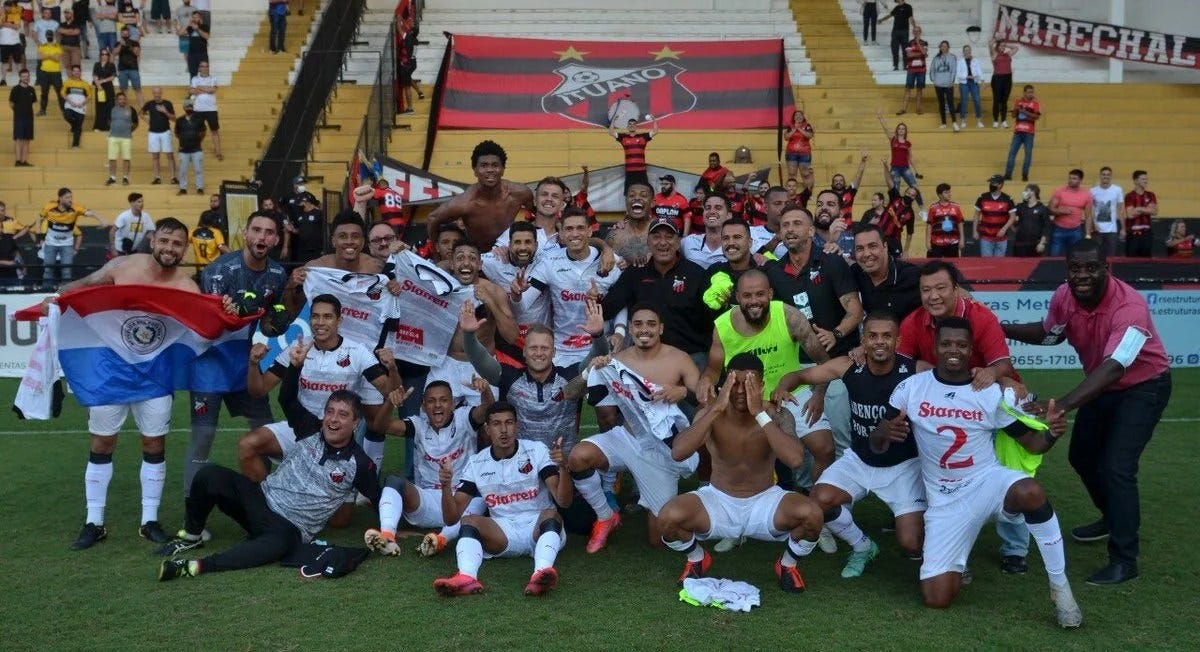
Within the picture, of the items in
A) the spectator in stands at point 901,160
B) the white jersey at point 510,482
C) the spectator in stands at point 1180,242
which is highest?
the spectator in stands at point 901,160

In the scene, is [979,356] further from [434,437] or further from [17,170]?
[17,170]

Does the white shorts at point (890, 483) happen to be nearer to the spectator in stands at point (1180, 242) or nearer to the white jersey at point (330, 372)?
the white jersey at point (330, 372)

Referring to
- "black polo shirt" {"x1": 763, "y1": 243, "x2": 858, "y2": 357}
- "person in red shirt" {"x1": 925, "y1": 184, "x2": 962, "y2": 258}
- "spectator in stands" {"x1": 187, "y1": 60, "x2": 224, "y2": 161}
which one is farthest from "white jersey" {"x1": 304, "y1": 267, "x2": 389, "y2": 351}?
"spectator in stands" {"x1": 187, "y1": 60, "x2": 224, "y2": 161}

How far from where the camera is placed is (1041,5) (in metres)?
28.1

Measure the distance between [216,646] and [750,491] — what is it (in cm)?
308

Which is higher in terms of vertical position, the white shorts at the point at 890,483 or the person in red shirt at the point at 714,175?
the person in red shirt at the point at 714,175

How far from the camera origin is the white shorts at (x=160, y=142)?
23356 mm

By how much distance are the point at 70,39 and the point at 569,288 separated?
1974cm

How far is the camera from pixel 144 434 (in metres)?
8.80

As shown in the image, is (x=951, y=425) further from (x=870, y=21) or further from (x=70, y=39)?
(x=70, y=39)

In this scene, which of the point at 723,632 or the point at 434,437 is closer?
the point at 723,632

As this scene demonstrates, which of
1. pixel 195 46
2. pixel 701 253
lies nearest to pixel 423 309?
pixel 701 253

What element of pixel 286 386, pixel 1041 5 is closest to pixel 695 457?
pixel 286 386

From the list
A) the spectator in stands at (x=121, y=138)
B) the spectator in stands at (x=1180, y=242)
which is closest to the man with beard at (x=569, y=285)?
the spectator in stands at (x=1180, y=242)
